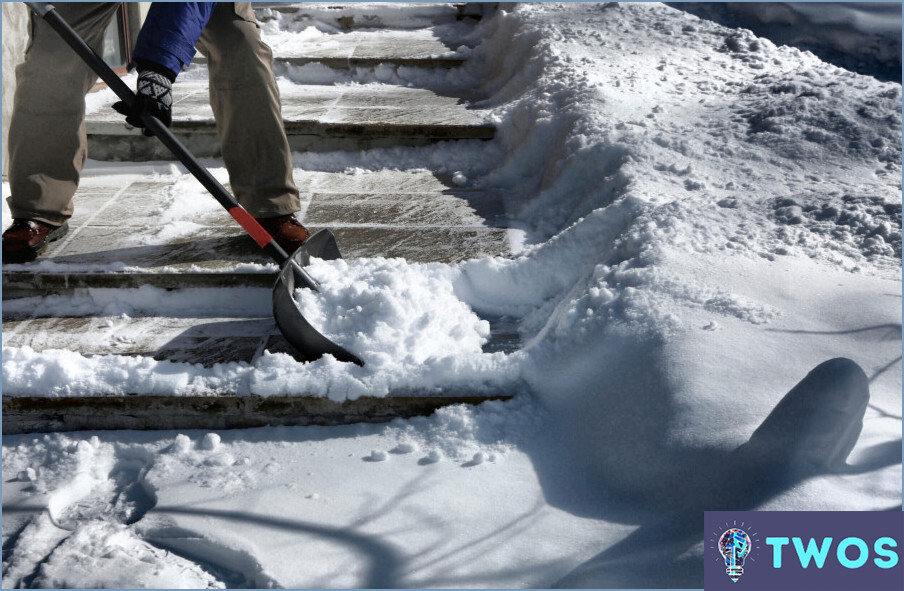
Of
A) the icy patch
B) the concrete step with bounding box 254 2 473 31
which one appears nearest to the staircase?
the icy patch

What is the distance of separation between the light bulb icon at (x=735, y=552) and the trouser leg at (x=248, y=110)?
6.47ft

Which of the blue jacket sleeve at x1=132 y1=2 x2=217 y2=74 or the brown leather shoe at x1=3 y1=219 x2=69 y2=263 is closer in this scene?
the blue jacket sleeve at x1=132 y1=2 x2=217 y2=74

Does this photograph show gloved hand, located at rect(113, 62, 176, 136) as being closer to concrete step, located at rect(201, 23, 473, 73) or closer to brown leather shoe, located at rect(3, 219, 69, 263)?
brown leather shoe, located at rect(3, 219, 69, 263)

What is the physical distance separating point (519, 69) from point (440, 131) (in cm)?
92

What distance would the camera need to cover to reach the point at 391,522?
1732 millimetres

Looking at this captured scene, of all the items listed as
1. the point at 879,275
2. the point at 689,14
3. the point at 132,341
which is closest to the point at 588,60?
the point at 689,14

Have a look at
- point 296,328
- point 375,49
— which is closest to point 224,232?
point 296,328

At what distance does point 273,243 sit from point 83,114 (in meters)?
1.00

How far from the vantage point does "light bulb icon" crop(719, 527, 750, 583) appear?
1.49 metres

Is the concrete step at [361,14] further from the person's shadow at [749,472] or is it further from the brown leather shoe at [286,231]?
the person's shadow at [749,472]

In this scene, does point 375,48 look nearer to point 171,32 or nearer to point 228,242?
point 228,242

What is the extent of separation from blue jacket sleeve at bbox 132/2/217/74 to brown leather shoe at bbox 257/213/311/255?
646 mm

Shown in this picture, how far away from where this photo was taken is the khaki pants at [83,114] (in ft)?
8.98

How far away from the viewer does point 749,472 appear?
161 cm
